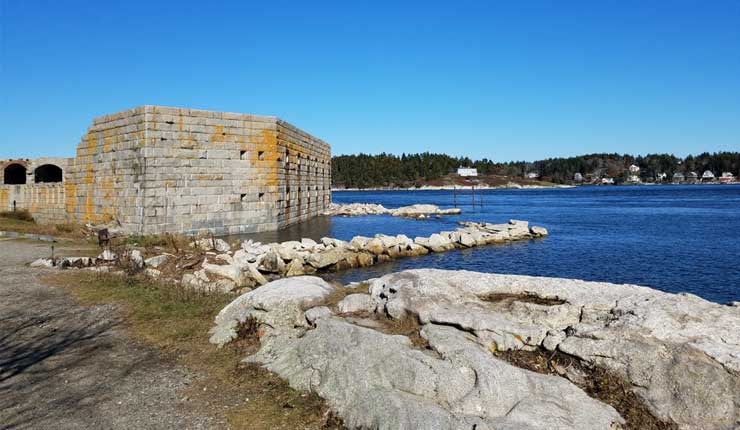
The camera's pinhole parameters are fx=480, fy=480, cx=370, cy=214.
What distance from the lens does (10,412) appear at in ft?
17.1

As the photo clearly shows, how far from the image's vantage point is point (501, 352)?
607cm

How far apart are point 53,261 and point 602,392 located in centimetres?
1391

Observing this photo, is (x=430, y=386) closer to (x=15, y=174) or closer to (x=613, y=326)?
(x=613, y=326)

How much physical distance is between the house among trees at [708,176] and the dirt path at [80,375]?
22952 cm

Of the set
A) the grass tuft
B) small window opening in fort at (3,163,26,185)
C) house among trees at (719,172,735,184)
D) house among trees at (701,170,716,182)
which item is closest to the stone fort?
the grass tuft

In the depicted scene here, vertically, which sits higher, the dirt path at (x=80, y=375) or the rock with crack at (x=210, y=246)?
the rock with crack at (x=210, y=246)

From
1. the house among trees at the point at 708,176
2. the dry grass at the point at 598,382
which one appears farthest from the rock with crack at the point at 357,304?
the house among trees at the point at 708,176

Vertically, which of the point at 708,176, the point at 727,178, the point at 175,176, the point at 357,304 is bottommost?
the point at 357,304

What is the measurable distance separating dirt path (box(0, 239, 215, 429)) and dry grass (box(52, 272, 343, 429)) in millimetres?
238

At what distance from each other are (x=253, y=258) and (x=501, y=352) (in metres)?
12.9

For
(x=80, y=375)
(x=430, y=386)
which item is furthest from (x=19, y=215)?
(x=430, y=386)

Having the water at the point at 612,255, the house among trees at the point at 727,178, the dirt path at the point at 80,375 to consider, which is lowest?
the water at the point at 612,255

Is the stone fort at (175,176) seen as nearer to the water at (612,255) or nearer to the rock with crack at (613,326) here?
the water at (612,255)

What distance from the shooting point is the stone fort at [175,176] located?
2209cm
